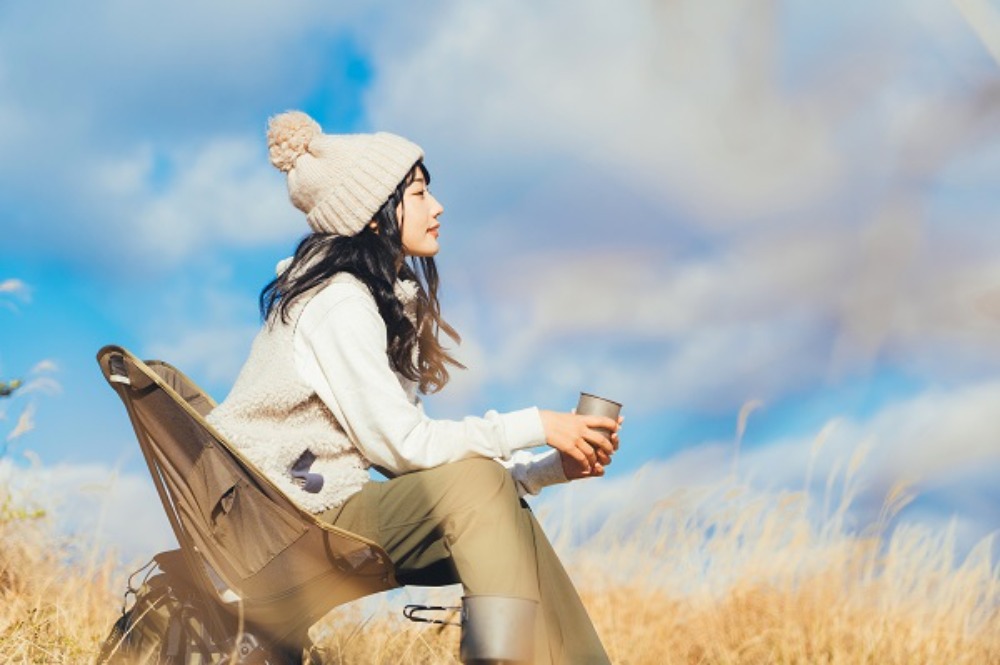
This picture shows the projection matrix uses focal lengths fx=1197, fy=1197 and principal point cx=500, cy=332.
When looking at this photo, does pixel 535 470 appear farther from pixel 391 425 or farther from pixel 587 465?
pixel 391 425

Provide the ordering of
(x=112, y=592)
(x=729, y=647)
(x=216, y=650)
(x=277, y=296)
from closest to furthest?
(x=216, y=650) < (x=277, y=296) < (x=729, y=647) < (x=112, y=592)

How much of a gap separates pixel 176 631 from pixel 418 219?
1005 millimetres

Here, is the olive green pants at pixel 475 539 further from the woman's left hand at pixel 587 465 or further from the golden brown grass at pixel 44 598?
the golden brown grass at pixel 44 598

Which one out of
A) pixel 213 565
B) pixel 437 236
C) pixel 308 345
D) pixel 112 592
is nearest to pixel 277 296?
pixel 308 345

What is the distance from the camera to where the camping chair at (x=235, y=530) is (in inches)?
86.3

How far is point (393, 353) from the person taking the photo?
8.27ft

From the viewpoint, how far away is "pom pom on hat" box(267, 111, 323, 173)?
106 inches

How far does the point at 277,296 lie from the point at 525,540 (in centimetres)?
76

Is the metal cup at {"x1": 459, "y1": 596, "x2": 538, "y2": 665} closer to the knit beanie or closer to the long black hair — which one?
→ the long black hair

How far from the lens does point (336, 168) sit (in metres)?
2.65

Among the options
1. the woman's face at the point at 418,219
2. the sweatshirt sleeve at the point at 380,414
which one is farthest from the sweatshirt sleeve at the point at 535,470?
the woman's face at the point at 418,219

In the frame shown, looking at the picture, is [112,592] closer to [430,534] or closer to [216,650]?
[216,650]

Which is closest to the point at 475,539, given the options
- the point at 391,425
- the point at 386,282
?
the point at 391,425

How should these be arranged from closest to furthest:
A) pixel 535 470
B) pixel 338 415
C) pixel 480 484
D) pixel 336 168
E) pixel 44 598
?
pixel 480 484 < pixel 338 415 < pixel 535 470 < pixel 336 168 < pixel 44 598
